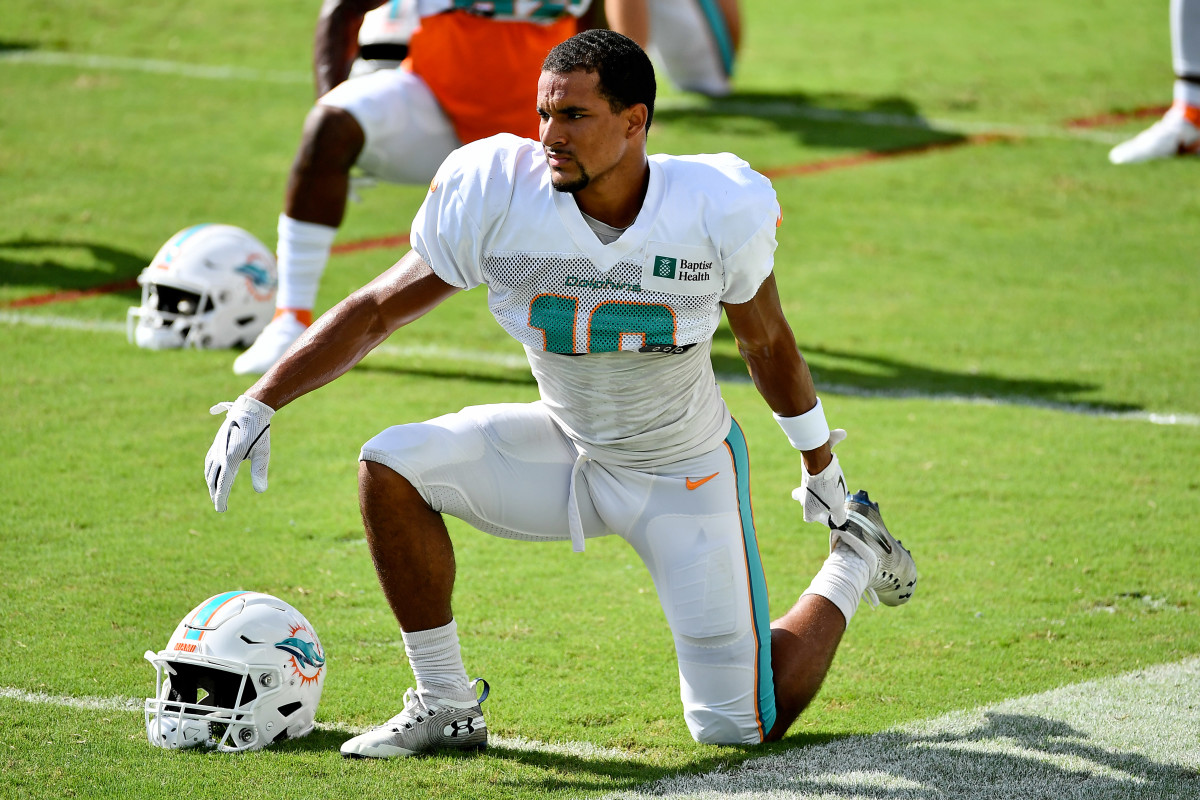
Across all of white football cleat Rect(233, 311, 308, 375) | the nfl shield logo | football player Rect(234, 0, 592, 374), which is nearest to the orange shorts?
football player Rect(234, 0, 592, 374)

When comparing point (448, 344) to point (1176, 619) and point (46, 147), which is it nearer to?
point (1176, 619)

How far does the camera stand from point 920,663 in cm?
342

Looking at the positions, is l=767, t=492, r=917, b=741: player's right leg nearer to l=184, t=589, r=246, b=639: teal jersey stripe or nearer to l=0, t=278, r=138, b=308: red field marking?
l=184, t=589, r=246, b=639: teal jersey stripe

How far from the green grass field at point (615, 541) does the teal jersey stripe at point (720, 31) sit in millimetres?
545

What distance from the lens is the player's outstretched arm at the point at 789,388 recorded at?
2941 mm

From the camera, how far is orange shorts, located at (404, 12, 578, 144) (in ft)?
18.3

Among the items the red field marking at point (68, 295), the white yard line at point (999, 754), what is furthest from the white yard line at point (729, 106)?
the white yard line at point (999, 754)

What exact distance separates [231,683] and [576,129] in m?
1.31

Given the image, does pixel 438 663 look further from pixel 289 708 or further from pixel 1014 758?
pixel 1014 758

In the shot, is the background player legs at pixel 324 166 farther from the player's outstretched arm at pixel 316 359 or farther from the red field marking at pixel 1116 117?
the red field marking at pixel 1116 117

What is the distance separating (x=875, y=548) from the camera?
337 centimetres

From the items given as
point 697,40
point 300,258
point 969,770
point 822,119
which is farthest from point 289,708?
point 697,40

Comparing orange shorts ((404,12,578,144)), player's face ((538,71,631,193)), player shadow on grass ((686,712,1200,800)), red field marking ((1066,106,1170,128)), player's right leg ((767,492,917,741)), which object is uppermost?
player's face ((538,71,631,193))

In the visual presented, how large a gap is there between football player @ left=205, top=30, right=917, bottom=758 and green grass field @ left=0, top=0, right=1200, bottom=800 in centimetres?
19
